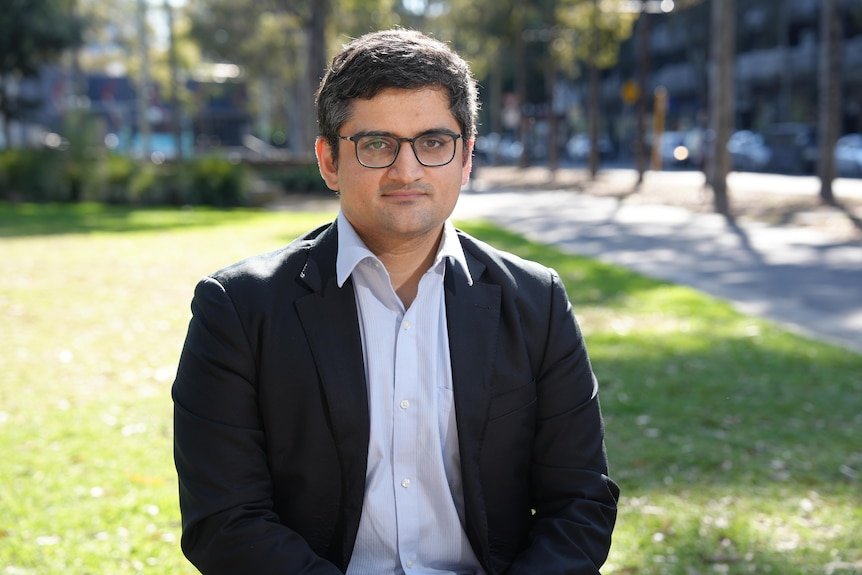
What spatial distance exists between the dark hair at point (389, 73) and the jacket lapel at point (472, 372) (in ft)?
1.27

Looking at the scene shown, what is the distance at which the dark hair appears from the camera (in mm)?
2471

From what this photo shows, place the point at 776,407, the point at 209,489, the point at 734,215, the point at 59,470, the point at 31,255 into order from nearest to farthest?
the point at 209,489 < the point at 59,470 < the point at 776,407 < the point at 31,255 < the point at 734,215

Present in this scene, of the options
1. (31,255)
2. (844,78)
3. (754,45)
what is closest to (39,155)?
(31,255)

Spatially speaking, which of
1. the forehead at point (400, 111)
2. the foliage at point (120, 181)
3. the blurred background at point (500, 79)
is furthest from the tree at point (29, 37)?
the forehead at point (400, 111)

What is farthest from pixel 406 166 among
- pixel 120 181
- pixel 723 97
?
pixel 120 181

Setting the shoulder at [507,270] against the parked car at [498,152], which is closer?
the shoulder at [507,270]

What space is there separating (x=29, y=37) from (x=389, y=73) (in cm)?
3521

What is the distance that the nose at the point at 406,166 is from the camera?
2535mm

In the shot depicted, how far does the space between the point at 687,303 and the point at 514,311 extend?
8484mm

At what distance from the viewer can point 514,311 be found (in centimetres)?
266

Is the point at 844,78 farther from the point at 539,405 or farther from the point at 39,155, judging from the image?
the point at 539,405

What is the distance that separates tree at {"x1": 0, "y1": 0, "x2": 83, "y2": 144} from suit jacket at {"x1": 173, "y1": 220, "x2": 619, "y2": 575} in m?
34.6

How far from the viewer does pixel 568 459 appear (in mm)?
2666

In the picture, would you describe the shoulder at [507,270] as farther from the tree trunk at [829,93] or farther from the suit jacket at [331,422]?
the tree trunk at [829,93]
